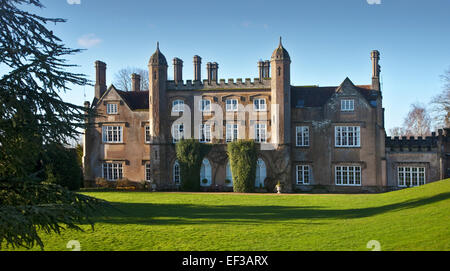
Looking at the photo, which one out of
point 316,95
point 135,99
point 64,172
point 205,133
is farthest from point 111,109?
point 316,95

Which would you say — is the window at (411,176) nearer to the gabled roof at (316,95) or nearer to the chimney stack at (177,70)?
the gabled roof at (316,95)

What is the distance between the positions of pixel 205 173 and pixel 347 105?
12187 mm

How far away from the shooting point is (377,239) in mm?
11164

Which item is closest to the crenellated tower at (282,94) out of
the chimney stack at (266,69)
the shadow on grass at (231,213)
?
the chimney stack at (266,69)

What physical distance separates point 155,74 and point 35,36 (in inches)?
947

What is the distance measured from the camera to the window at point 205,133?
30938 millimetres

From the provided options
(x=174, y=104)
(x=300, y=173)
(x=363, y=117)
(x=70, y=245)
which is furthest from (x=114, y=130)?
(x=70, y=245)

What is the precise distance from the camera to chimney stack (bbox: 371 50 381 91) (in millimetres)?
30375

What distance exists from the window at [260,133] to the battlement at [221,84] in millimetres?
3074

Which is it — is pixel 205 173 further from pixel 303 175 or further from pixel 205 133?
pixel 303 175

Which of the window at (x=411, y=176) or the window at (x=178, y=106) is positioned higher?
the window at (x=178, y=106)

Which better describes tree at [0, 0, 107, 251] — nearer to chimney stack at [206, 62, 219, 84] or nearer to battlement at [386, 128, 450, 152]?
chimney stack at [206, 62, 219, 84]
